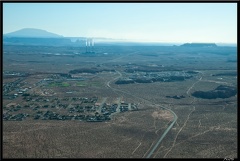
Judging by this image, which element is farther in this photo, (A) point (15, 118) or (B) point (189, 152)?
(A) point (15, 118)

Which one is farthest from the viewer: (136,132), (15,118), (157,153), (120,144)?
(15,118)

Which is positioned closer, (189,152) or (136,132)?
(189,152)

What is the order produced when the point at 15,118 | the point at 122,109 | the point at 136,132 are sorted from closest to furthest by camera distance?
the point at 136,132 → the point at 15,118 → the point at 122,109

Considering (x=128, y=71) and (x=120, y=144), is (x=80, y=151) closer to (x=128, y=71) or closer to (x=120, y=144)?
(x=120, y=144)

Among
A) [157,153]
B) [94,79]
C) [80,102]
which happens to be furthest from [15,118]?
[94,79]

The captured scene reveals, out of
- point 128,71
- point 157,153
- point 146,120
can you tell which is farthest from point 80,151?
point 128,71

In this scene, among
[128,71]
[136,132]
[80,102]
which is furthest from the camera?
[128,71]

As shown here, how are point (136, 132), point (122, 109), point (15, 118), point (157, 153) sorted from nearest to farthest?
1. point (157, 153)
2. point (136, 132)
3. point (15, 118)
4. point (122, 109)

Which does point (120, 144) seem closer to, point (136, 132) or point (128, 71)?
point (136, 132)
